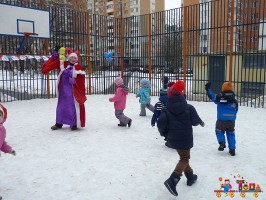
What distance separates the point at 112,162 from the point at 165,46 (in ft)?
30.3

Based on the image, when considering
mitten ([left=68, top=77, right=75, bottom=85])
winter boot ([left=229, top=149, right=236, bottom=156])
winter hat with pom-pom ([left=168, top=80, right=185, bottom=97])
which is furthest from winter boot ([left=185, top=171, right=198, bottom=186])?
mitten ([left=68, top=77, right=75, bottom=85])

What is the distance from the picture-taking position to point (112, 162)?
4.68m

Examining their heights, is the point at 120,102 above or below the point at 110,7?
below

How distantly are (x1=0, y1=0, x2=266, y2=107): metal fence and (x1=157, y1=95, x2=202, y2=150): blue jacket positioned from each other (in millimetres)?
7742

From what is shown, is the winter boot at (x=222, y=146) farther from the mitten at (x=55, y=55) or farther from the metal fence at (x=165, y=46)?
the metal fence at (x=165, y=46)

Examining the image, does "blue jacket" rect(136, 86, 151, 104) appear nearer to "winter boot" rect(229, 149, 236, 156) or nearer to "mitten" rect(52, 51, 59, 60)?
"mitten" rect(52, 51, 59, 60)

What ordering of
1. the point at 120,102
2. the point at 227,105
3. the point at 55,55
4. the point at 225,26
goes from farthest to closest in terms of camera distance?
the point at 225,26 → the point at 120,102 → the point at 55,55 → the point at 227,105

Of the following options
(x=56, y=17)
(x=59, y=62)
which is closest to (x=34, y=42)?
(x=56, y=17)

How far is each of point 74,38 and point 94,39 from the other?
129cm

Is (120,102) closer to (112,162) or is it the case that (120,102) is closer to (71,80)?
(71,80)

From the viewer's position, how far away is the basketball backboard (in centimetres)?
1051

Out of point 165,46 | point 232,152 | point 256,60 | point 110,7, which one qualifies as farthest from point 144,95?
point 110,7

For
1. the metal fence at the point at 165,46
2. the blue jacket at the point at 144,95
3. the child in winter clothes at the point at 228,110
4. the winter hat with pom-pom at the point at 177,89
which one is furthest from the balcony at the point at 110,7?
the winter hat with pom-pom at the point at 177,89

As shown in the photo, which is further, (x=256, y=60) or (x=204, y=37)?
(x=204, y=37)
